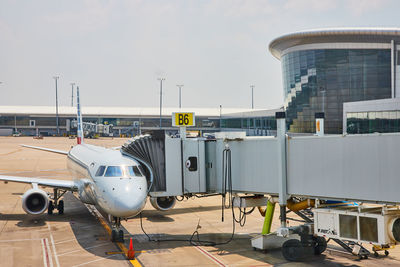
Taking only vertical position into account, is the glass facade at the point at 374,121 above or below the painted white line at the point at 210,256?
above

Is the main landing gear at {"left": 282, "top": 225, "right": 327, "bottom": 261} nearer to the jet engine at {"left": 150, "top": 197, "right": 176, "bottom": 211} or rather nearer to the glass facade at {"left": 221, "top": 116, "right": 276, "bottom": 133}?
the jet engine at {"left": 150, "top": 197, "right": 176, "bottom": 211}

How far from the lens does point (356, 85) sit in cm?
9988

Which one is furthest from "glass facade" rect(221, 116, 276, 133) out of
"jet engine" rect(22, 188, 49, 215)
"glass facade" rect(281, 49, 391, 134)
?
"jet engine" rect(22, 188, 49, 215)

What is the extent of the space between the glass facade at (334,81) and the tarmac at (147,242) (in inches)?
2842

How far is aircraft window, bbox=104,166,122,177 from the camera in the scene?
23.1 m

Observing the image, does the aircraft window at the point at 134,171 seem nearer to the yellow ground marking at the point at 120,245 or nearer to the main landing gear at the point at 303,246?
the yellow ground marking at the point at 120,245

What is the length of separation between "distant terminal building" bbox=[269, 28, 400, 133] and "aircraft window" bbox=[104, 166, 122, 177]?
82854 millimetres

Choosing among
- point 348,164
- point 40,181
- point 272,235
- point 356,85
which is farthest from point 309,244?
point 356,85

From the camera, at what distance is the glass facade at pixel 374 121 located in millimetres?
64812

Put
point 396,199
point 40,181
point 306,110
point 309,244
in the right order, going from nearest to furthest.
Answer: point 396,199 → point 309,244 → point 40,181 → point 306,110

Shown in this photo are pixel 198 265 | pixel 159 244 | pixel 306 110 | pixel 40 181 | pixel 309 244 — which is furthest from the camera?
pixel 306 110

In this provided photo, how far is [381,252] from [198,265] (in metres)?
9.30

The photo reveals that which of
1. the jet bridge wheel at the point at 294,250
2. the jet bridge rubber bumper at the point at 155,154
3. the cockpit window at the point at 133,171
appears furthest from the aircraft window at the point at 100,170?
the jet bridge wheel at the point at 294,250

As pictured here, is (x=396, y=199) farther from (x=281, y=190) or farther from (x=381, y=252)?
(x=381, y=252)
